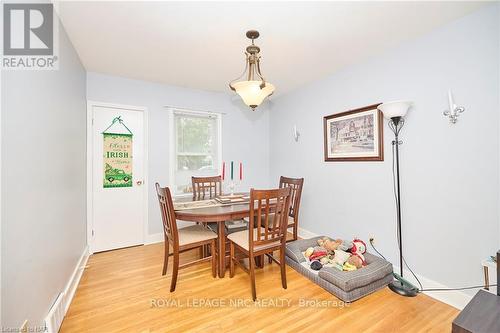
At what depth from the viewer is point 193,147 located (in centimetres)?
366

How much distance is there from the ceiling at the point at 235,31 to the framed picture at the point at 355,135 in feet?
2.10

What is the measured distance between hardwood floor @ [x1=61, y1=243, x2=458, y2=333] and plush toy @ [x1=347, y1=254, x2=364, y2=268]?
27 cm

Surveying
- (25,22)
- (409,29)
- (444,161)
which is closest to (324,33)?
(409,29)

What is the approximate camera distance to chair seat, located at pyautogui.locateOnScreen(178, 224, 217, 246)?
2.12 meters

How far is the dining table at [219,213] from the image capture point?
2.01m

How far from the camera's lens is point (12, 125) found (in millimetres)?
1119

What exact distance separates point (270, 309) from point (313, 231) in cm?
167

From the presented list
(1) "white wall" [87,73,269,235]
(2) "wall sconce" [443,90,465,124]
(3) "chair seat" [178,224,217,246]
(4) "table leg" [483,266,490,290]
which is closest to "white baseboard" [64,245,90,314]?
(1) "white wall" [87,73,269,235]

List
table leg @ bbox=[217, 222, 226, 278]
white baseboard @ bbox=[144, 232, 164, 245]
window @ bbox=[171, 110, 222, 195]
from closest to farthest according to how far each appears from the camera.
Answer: table leg @ bbox=[217, 222, 226, 278]
white baseboard @ bbox=[144, 232, 164, 245]
window @ bbox=[171, 110, 222, 195]

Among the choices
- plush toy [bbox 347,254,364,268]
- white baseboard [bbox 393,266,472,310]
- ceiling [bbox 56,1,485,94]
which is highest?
ceiling [bbox 56,1,485,94]

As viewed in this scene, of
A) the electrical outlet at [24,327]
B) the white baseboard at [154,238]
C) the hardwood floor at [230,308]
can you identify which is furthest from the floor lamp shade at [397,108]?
the white baseboard at [154,238]

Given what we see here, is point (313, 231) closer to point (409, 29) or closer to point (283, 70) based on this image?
point (283, 70)

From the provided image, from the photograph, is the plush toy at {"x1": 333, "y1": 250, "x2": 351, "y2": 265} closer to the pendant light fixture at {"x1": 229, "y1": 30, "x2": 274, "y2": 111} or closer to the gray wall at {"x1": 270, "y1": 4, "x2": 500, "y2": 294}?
the gray wall at {"x1": 270, "y1": 4, "x2": 500, "y2": 294}

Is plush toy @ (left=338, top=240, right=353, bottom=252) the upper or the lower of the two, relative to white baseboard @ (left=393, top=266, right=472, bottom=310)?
upper
